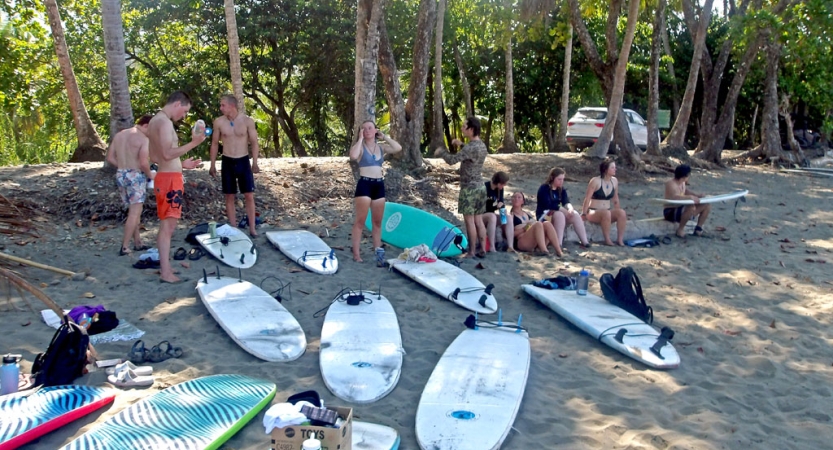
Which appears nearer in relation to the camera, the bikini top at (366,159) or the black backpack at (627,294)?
the black backpack at (627,294)

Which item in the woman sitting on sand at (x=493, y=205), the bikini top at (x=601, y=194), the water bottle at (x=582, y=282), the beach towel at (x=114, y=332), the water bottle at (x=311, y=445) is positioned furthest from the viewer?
the bikini top at (x=601, y=194)

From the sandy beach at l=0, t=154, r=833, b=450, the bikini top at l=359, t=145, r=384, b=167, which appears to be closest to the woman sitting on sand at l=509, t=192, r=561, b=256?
the sandy beach at l=0, t=154, r=833, b=450

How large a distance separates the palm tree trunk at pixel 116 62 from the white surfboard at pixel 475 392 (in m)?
6.16

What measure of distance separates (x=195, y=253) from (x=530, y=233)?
4.06m

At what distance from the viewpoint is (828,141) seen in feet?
82.4

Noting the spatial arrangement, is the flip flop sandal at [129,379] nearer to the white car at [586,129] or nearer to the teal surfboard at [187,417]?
the teal surfboard at [187,417]

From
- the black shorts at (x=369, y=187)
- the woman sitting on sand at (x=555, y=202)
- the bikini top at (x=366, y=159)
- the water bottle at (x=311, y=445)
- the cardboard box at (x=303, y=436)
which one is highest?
the bikini top at (x=366, y=159)

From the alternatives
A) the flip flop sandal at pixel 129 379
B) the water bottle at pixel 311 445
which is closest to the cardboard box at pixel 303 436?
the water bottle at pixel 311 445

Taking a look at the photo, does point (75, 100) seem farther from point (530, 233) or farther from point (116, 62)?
point (530, 233)

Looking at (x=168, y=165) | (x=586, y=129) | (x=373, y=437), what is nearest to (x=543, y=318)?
(x=373, y=437)

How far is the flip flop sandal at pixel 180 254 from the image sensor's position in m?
7.16

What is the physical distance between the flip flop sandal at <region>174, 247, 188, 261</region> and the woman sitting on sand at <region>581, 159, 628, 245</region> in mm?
5274

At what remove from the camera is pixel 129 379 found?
14.2ft

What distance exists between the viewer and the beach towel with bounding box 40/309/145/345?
4.94m
